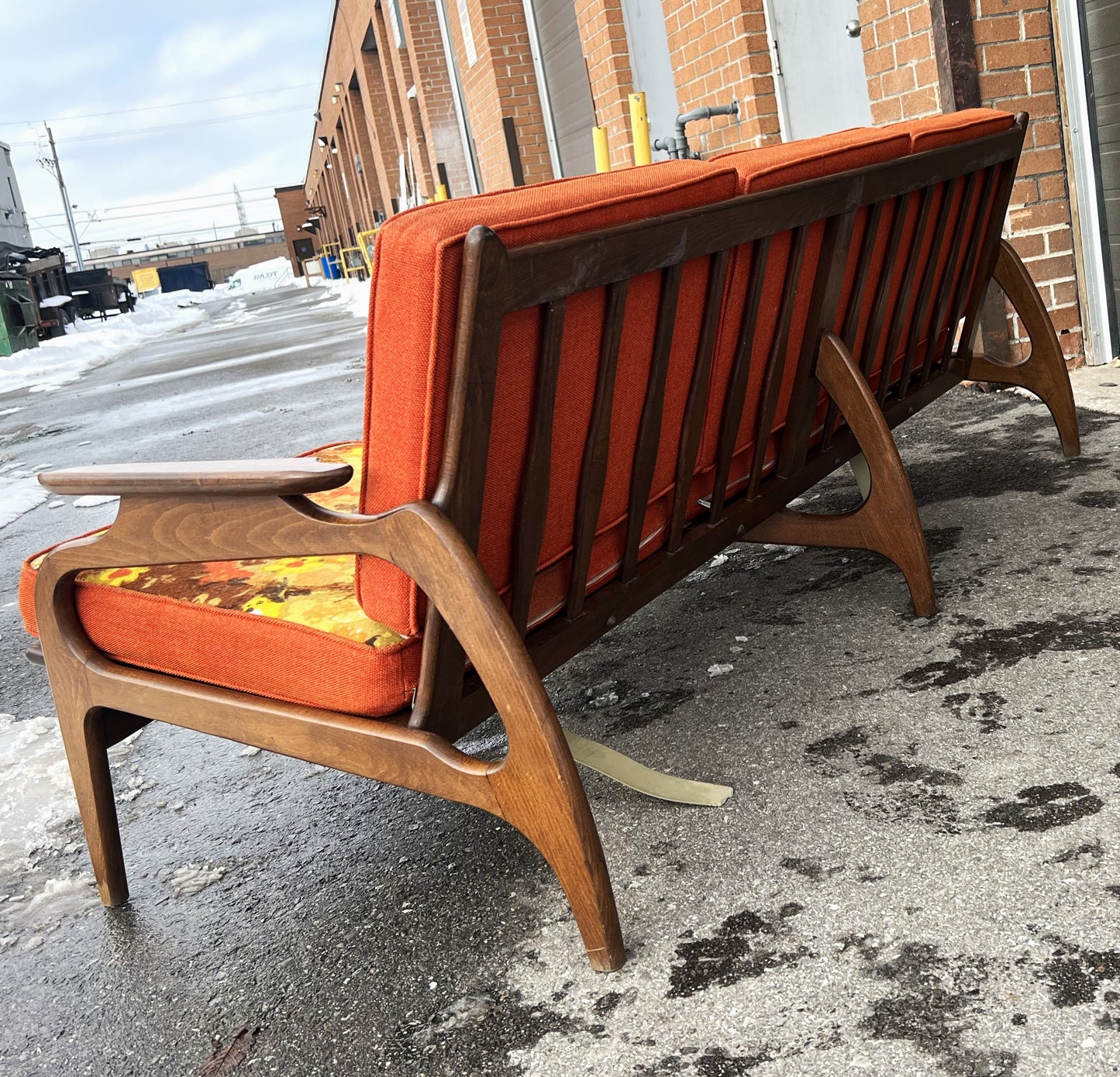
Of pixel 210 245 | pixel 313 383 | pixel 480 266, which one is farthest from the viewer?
pixel 210 245

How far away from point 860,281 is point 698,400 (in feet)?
1.90

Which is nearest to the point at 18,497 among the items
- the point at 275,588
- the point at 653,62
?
the point at 653,62

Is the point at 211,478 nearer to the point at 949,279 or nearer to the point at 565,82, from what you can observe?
the point at 949,279

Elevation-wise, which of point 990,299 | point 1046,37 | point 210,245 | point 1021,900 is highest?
Result: point 210,245

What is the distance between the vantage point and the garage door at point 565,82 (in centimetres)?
921

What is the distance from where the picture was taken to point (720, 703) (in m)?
2.03

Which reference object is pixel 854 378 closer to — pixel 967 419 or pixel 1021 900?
pixel 1021 900

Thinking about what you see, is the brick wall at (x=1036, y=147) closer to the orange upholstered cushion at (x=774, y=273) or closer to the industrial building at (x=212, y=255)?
the orange upholstered cushion at (x=774, y=273)

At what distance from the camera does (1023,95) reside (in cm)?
381

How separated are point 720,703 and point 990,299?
8.22 feet

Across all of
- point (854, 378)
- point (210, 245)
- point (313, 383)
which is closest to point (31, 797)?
point (854, 378)

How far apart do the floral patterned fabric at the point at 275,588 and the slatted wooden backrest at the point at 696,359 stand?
0.14 meters

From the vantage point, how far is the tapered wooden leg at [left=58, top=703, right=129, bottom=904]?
173cm

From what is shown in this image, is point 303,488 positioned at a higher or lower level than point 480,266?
lower
